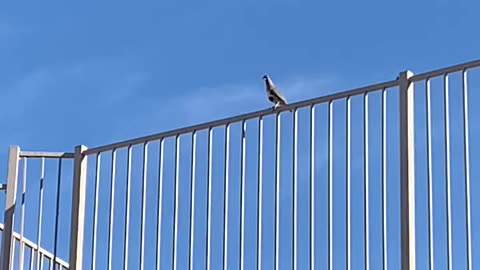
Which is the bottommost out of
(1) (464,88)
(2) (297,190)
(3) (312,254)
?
(3) (312,254)

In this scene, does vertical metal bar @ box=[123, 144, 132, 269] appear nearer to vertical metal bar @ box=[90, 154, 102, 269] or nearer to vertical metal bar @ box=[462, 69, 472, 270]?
vertical metal bar @ box=[90, 154, 102, 269]

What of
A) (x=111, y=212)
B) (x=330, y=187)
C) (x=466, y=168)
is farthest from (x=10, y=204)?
(x=466, y=168)

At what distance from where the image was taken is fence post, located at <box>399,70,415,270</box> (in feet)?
14.2

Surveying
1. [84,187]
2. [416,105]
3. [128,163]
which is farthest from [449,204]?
[84,187]

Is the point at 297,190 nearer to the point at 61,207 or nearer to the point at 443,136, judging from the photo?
the point at 443,136

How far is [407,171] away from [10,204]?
232cm

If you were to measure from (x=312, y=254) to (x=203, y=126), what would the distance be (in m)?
0.99

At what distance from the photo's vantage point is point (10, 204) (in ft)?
18.9

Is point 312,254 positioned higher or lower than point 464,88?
lower

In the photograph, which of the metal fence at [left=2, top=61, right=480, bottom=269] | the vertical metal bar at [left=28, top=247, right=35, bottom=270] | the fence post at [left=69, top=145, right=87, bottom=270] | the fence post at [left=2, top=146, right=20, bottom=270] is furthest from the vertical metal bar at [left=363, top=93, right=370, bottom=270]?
the vertical metal bar at [left=28, top=247, right=35, bottom=270]

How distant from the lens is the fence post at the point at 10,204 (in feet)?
18.8

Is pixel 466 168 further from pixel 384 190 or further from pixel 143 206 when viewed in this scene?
pixel 143 206

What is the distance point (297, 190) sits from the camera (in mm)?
4703

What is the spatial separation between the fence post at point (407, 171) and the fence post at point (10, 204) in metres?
2.24
